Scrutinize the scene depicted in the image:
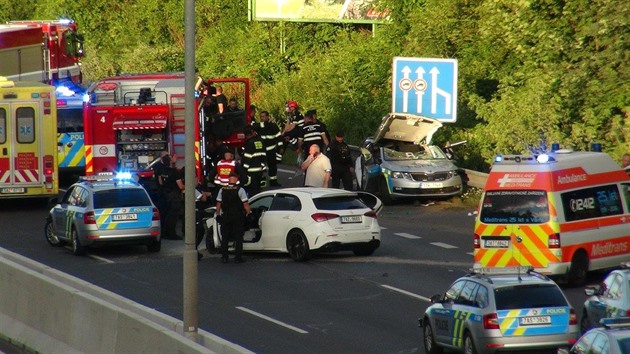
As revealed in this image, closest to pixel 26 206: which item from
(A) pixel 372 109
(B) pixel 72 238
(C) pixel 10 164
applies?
(C) pixel 10 164

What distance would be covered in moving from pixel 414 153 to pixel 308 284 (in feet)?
35.4

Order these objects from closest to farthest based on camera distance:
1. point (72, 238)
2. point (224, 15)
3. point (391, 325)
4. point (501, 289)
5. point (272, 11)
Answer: point (501, 289) → point (391, 325) → point (72, 238) → point (272, 11) → point (224, 15)

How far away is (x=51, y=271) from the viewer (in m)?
18.6

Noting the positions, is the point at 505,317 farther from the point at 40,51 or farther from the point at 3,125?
the point at 40,51

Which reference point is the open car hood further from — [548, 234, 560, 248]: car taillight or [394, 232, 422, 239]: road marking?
[548, 234, 560, 248]: car taillight

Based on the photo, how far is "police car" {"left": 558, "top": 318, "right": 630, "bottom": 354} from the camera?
509 inches

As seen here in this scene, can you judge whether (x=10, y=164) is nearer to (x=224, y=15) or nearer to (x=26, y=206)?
(x=26, y=206)

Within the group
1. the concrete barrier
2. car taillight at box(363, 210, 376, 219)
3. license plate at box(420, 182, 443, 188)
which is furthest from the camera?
license plate at box(420, 182, 443, 188)

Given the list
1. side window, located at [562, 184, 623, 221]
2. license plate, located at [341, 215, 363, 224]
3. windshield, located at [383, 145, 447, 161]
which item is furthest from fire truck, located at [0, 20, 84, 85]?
side window, located at [562, 184, 623, 221]

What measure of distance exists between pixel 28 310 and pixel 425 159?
16.8m

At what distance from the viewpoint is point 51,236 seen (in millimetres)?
28922

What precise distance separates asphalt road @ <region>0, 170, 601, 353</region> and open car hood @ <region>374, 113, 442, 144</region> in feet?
7.89

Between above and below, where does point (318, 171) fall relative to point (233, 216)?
above

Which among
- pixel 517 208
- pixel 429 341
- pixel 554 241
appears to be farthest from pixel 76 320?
pixel 554 241
